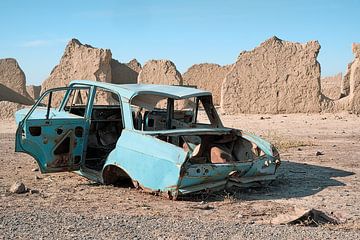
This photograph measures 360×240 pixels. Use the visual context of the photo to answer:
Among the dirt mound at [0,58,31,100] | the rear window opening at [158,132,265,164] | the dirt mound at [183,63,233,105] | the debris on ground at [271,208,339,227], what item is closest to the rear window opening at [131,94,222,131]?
the rear window opening at [158,132,265,164]

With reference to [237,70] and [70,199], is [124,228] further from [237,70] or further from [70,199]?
[237,70]

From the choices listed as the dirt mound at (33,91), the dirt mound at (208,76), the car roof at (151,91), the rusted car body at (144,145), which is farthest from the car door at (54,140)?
the dirt mound at (33,91)

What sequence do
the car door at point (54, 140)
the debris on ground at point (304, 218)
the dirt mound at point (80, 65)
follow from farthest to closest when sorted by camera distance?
the dirt mound at point (80, 65) → the car door at point (54, 140) → the debris on ground at point (304, 218)

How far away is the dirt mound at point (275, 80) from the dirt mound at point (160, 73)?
4.04 m

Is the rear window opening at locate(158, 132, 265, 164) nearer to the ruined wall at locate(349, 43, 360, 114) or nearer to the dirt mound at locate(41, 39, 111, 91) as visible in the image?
the ruined wall at locate(349, 43, 360, 114)

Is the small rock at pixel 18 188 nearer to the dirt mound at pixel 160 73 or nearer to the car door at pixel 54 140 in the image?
the car door at pixel 54 140

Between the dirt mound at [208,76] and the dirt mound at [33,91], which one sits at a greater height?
the dirt mound at [208,76]

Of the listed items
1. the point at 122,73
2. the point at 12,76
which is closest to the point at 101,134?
the point at 122,73

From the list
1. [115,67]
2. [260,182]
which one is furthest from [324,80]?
[260,182]

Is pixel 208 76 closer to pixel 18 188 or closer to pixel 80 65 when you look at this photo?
pixel 80 65

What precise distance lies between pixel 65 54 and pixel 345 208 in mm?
19360

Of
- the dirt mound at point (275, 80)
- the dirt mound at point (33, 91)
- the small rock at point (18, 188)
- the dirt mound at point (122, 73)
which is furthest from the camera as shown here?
the dirt mound at point (33, 91)

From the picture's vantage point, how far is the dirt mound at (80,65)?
75.5 ft

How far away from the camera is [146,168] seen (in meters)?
6.48
